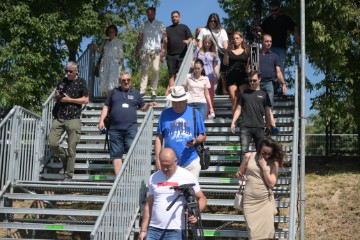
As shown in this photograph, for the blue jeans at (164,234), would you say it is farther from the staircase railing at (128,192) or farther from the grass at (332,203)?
the grass at (332,203)

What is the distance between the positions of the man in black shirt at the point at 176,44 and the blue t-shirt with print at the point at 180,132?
16.4 feet

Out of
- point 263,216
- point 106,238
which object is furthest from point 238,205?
point 106,238

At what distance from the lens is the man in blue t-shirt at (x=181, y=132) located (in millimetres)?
9281

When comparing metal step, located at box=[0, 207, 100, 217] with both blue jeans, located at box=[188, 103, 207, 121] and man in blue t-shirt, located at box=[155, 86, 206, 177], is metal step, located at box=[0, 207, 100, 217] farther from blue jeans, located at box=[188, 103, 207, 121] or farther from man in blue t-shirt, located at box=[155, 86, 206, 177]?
blue jeans, located at box=[188, 103, 207, 121]

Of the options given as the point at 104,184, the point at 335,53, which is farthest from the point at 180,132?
the point at 335,53

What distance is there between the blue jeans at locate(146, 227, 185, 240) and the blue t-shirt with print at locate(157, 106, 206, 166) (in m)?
1.65

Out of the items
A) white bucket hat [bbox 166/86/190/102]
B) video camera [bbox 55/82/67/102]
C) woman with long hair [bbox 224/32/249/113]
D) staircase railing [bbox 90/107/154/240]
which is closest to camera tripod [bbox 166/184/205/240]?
staircase railing [bbox 90/107/154/240]

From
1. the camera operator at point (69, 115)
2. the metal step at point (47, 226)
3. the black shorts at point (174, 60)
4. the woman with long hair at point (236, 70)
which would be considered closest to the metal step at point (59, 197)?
the metal step at point (47, 226)

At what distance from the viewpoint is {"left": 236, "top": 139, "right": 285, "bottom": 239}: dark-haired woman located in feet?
27.6

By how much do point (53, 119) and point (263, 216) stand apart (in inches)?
201

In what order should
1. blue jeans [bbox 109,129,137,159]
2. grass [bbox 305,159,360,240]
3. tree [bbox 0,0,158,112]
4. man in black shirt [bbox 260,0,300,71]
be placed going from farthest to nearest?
tree [bbox 0,0,158,112]
man in black shirt [bbox 260,0,300,71]
grass [bbox 305,159,360,240]
blue jeans [bbox 109,129,137,159]

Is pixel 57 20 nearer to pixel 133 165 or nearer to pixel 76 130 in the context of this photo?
pixel 76 130

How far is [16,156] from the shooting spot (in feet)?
38.3

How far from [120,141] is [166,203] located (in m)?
3.50
